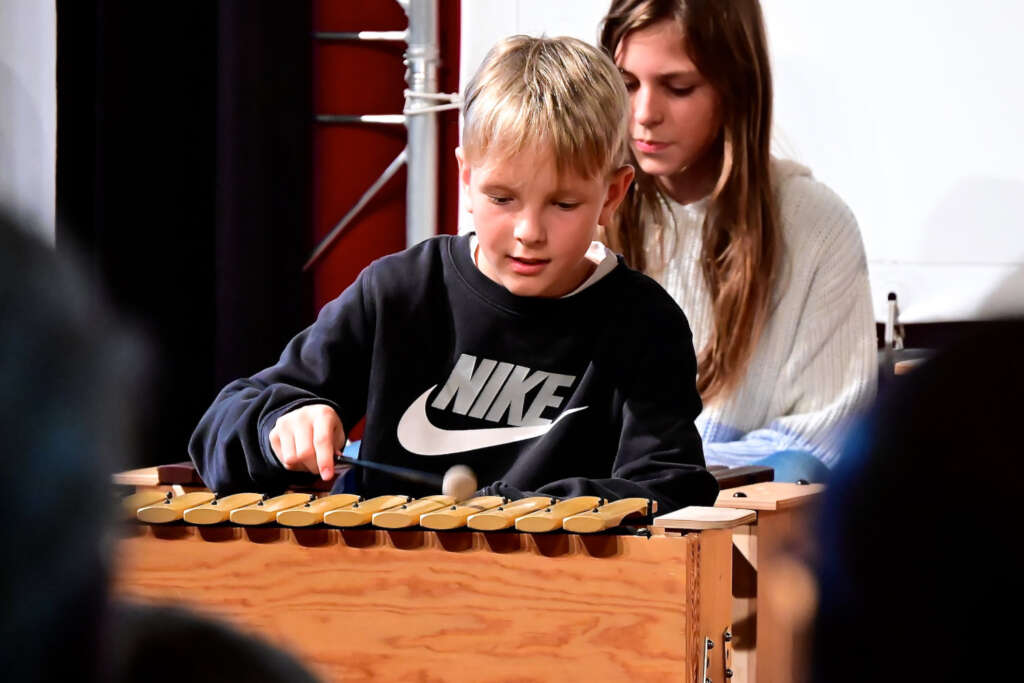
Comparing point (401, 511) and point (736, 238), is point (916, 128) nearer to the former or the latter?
point (736, 238)

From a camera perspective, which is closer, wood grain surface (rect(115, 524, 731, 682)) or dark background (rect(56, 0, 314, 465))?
wood grain surface (rect(115, 524, 731, 682))

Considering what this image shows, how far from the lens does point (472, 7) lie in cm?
319

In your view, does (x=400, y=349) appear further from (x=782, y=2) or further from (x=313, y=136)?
(x=313, y=136)

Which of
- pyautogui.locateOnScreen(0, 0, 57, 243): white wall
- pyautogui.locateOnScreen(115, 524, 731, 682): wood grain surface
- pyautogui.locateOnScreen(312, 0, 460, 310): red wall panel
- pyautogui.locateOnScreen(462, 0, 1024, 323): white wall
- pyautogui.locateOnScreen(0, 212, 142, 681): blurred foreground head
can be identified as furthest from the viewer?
pyautogui.locateOnScreen(312, 0, 460, 310): red wall panel

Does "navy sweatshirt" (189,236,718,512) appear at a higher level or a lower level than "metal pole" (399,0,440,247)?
lower

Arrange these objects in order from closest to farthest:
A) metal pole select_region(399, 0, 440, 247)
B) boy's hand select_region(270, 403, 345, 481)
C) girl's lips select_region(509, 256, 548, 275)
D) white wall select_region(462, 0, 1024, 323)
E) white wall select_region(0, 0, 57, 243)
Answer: boy's hand select_region(270, 403, 345, 481) → girl's lips select_region(509, 256, 548, 275) → white wall select_region(462, 0, 1024, 323) → white wall select_region(0, 0, 57, 243) → metal pole select_region(399, 0, 440, 247)

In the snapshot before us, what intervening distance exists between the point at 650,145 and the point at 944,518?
2.16 meters

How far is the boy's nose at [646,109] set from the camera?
2525mm

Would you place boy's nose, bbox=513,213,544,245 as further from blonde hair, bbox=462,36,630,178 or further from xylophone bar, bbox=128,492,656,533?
xylophone bar, bbox=128,492,656,533

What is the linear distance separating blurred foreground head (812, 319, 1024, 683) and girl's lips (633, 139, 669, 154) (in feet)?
6.99

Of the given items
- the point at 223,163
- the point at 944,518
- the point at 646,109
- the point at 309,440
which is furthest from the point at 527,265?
the point at 223,163

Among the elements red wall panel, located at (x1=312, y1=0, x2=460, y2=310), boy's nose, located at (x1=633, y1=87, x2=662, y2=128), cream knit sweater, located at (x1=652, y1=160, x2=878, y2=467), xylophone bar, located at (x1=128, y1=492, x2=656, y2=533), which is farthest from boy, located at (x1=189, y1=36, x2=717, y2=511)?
red wall panel, located at (x1=312, y1=0, x2=460, y2=310)

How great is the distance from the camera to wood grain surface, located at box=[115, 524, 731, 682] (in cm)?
140

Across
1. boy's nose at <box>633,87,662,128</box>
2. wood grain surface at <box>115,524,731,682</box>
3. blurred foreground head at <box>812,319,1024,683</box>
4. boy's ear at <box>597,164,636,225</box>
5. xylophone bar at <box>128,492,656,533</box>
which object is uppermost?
boy's nose at <box>633,87,662,128</box>
